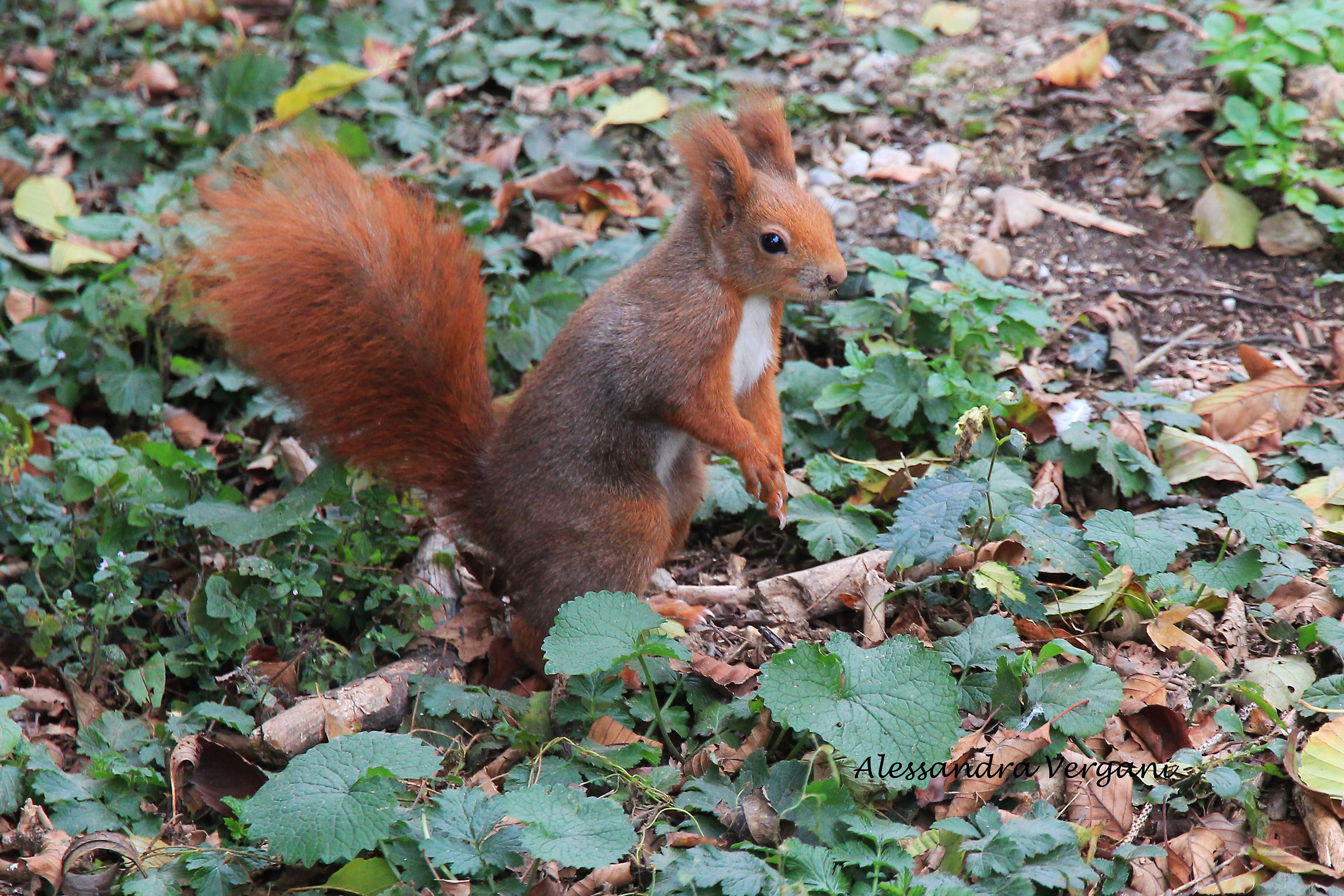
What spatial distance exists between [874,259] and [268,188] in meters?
1.80

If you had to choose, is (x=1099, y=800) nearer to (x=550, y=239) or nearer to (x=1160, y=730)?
(x=1160, y=730)

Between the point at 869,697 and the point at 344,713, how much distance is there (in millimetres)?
1336

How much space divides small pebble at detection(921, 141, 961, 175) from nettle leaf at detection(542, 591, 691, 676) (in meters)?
2.56

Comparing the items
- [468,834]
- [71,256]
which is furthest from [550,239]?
[468,834]

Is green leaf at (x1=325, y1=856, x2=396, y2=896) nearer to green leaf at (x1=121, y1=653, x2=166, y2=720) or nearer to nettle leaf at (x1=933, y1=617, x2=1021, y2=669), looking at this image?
green leaf at (x1=121, y1=653, x2=166, y2=720)

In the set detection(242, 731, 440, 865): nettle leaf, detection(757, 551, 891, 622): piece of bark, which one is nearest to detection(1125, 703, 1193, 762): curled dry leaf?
detection(757, 551, 891, 622): piece of bark

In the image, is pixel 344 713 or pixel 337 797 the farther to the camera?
pixel 344 713

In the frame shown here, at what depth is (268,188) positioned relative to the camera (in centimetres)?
279

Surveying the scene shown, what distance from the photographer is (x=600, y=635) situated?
7.55ft

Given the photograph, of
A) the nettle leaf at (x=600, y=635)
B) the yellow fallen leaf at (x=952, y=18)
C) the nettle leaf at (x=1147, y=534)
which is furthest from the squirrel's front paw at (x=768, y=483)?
the yellow fallen leaf at (x=952, y=18)

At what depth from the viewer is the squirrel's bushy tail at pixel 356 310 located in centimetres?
271

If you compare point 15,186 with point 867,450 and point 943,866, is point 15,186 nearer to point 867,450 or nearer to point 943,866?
point 867,450

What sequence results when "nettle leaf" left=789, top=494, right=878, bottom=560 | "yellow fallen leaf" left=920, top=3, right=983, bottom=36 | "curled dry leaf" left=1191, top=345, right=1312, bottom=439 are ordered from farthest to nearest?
"yellow fallen leaf" left=920, top=3, right=983, bottom=36 < "curled dry leaf" left=1191, top=345, right=1312, bottom=439 < "nettle leaf" left=789, top=494, right=878, bottom=560

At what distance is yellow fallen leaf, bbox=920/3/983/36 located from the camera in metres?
4.75
